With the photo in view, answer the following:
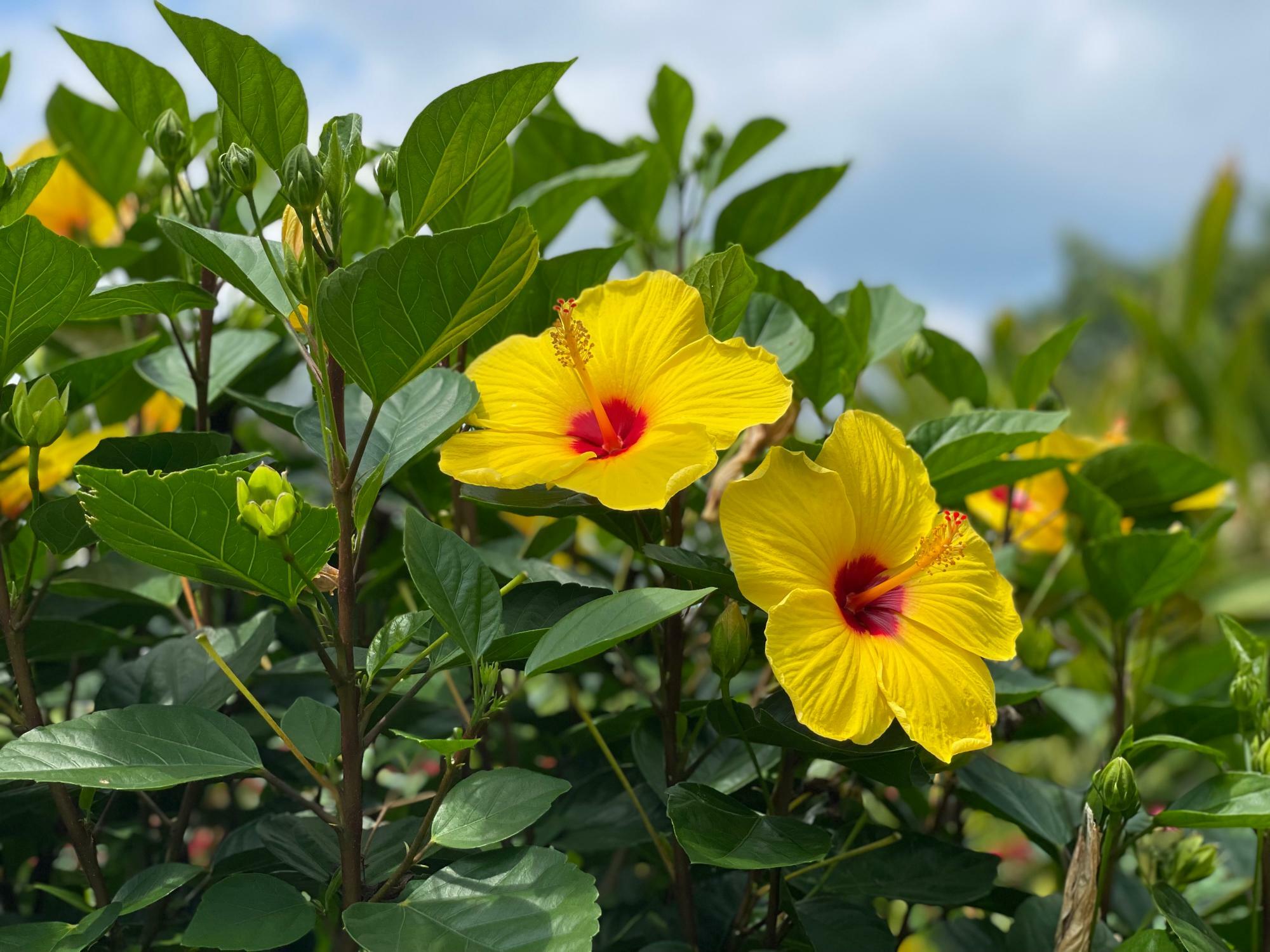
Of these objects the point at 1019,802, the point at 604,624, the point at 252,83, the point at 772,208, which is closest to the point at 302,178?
the point at 252,83

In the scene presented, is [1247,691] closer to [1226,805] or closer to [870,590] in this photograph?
[1226,805]

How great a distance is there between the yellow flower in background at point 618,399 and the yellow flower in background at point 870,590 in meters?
0.05

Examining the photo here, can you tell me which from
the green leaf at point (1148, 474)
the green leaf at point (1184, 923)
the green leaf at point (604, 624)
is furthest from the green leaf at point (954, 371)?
the green leaf at point (604, 624)

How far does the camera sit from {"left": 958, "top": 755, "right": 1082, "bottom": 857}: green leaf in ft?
2.97

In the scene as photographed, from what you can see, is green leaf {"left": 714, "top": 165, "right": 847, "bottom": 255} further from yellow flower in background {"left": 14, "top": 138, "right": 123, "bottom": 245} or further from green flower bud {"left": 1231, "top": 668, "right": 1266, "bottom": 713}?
yellow flower in background {"left": 14, "top": 138, "right": 123, "bottom": 245}

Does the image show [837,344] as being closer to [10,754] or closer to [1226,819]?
[1226,819]

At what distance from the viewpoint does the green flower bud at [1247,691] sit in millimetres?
849

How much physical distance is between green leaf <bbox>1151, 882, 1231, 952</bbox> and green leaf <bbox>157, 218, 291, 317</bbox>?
713 millimetres

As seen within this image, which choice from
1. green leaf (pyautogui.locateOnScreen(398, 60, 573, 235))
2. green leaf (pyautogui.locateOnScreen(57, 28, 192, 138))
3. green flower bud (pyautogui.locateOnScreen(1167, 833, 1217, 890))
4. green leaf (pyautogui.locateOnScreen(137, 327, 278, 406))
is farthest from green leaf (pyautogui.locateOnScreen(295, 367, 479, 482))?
green flower bud (pyautogui.locateOnScreen(1167, 833, 1217, 890))

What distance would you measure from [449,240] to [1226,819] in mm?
642

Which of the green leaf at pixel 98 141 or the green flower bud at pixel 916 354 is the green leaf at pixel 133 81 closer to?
the green leaf at pixel 98 141

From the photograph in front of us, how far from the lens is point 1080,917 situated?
30.2 inches

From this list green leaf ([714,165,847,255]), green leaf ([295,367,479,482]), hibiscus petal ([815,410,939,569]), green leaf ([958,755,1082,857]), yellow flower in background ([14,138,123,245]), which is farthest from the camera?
yellow flower in background ([14,138,123,245])

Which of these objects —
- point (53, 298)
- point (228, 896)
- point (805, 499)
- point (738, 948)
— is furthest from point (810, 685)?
point (53, 298)
